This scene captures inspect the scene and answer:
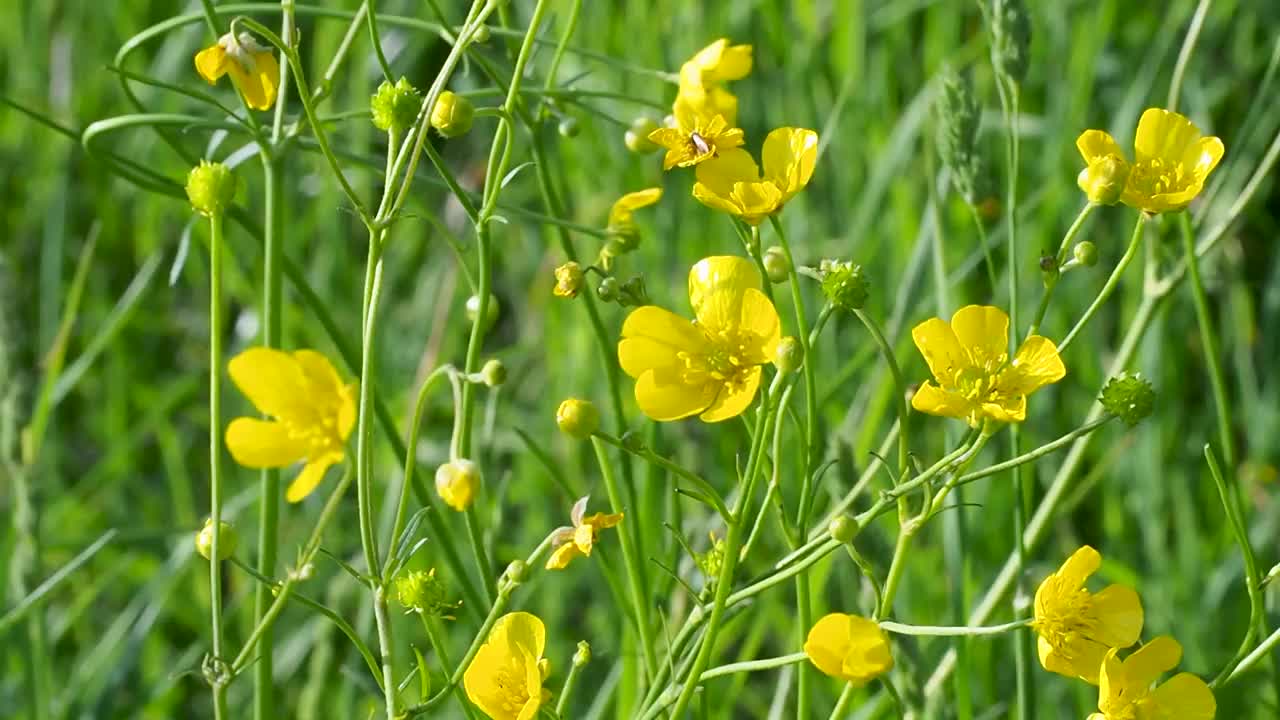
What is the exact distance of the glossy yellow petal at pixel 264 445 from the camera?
112 centimetres

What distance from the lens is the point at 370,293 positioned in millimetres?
1040

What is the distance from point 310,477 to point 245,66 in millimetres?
312

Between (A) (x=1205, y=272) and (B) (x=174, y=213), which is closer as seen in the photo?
(A) (x=1205, y=272)

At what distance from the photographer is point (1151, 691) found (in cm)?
106

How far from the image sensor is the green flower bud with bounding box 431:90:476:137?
0.99 m

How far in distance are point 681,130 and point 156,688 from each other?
1.12 metres

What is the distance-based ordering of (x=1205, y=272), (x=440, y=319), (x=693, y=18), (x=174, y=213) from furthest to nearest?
1. (x=174, y=213)
2. (x=693, y=18)
3. (x=440, y=319)
4. (x=1205, y=272)

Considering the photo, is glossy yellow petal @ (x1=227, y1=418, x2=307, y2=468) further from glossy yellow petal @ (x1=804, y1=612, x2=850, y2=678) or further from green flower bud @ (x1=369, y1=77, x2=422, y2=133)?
glossy yellow petal @ (x1=804, y1=612, x2=850, y2=678)

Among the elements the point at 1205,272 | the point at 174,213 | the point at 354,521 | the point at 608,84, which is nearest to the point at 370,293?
the point at 354,521

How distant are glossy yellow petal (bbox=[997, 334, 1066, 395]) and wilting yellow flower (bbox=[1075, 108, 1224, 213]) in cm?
13

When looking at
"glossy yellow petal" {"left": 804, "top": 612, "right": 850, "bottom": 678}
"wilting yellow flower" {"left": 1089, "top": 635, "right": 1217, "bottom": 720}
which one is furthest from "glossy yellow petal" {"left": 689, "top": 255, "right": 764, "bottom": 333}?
"wilting yellow flower" {"left": 1089, "top": 635, "right": 1217, "bottom": 720}

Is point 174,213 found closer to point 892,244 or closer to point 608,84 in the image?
point 608,84

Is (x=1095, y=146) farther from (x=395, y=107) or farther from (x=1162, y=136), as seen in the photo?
(x=395, y=107)

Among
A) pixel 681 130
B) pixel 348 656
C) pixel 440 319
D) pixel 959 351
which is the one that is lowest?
pixel 348 656
